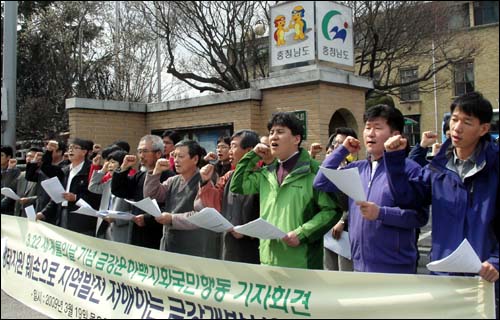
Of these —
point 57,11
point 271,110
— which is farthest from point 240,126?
point 57,11

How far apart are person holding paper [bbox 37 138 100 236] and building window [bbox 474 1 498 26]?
82.3 ft

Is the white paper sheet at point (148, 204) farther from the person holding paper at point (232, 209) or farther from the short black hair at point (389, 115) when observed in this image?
the short black hair at point (389, 115)

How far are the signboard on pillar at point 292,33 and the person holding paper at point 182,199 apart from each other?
14.0 ft

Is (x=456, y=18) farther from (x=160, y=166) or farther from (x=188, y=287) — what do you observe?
(x=188, y=287)

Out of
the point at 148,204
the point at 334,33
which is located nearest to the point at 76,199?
the point at 148,204

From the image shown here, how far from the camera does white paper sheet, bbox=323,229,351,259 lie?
4.00 m

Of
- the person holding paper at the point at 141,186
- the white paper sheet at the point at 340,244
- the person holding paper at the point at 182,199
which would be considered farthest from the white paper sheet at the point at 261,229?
the person holding paper at the point at 141,186

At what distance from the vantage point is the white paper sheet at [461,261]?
7.12 feet

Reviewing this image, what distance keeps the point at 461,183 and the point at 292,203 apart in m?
1.09

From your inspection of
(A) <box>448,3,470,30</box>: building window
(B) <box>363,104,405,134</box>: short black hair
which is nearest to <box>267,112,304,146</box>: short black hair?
(B) <box>363,104,405,134</box>: short black hair

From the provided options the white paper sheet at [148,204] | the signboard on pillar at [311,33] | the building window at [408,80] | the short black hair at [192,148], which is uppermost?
the building window at [408,80]

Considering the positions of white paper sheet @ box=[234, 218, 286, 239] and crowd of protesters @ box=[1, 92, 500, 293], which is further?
white paper sheet @ box=[234, 218, 286, 239]

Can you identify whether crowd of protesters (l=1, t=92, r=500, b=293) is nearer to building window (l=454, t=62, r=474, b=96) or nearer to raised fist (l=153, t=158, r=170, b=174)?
raised fist (l=153, t=158, r=170, b=174)

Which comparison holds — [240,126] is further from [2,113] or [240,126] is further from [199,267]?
[199,267]
